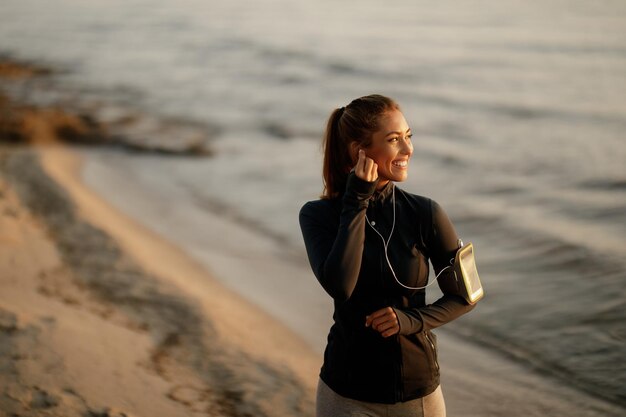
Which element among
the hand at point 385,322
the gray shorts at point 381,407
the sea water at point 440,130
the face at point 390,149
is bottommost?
the gray shorts at point 381,407

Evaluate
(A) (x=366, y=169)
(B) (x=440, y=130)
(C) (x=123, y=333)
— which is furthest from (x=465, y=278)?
(B) (x=440, y=130)

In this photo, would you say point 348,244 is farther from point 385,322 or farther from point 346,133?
point 346,133

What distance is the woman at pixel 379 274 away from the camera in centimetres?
278

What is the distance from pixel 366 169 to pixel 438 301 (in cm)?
55

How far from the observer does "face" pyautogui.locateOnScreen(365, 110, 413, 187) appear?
9.54 feet

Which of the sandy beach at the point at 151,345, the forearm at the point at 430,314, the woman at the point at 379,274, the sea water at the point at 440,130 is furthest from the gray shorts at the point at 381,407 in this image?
the sea water at the point at 440,130

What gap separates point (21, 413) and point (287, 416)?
1507mm

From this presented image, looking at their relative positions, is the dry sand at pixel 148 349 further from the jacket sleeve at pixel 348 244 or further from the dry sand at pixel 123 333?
the jacket sleeve at pixel 348 244

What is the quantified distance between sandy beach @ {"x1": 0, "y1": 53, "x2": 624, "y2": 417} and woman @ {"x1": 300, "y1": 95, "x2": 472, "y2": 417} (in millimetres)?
2136

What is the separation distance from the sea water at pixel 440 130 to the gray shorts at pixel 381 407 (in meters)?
3.26

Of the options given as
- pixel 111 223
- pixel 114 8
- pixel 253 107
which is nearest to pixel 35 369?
pixel 111 223

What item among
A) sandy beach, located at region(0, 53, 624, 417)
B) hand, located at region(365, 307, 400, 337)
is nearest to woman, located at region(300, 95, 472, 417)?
hand, located at region(365, 307, 400, 337)

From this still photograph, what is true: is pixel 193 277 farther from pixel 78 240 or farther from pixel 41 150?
pixel 41 150

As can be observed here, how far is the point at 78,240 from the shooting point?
8039 mm
